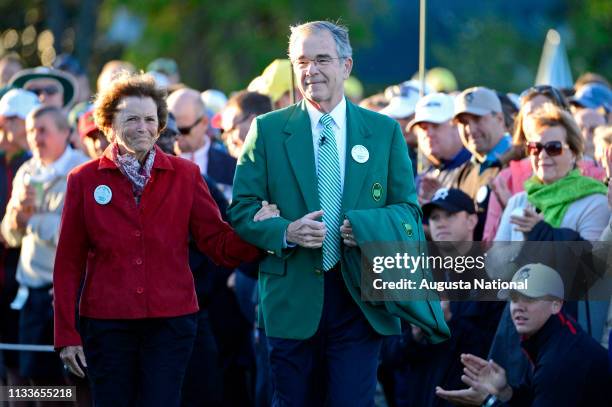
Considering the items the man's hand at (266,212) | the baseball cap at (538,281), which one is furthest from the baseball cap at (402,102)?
the man's hand at (266,212)

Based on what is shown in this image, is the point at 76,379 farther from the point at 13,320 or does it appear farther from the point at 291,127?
the point at 291,127

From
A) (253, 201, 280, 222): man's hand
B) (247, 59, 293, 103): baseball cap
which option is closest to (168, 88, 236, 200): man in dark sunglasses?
(247, 59, 293, 103): baseball cap

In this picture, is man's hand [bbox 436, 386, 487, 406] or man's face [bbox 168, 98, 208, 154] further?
man's face [bbox 168, 98, 208, 154]

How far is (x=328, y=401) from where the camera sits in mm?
7273

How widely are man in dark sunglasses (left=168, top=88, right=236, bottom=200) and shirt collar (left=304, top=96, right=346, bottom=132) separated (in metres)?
3.42

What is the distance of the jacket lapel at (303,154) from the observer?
7250 mm

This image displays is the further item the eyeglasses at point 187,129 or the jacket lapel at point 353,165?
the eyeglasses at point 187,129

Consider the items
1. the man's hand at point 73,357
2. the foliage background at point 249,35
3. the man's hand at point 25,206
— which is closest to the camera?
the man's hand at point 73,357

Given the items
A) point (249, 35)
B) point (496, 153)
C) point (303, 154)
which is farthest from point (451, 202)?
point (249, 35)

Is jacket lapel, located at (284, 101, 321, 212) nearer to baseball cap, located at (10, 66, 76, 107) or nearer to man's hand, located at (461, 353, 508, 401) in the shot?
man's hand, located at (461, 353, 508, 401)

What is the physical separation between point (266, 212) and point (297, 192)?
0.18m

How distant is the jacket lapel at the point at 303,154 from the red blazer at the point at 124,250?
17.5 inches

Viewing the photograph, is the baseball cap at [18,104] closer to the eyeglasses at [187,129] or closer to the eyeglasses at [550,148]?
the eyeglasses at [187,129]

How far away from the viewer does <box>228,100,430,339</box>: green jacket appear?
7.21 metres
